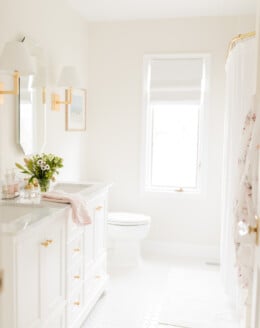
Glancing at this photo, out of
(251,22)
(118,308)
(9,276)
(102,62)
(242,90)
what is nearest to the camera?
(9,276)

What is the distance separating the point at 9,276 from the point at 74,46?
8.91 feet

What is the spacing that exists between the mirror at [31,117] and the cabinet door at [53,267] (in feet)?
2.95

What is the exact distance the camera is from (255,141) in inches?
66.7

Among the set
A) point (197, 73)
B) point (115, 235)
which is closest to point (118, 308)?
point (115, 235)

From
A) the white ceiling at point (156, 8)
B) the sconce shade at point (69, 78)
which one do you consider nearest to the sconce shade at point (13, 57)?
the sconce shade at point (69, 78)

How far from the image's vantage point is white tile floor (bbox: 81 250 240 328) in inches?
107

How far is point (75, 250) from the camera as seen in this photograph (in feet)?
7.98

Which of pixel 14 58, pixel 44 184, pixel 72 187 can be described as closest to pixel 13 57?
pixel 14 58

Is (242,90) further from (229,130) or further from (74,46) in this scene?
(74,46)

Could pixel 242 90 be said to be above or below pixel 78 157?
above

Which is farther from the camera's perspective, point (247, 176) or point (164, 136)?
point (164, 136)

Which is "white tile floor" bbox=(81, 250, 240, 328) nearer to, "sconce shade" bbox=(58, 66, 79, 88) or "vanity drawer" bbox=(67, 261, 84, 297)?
"vanity drawer" bbox=(67, 261, 84, 297)

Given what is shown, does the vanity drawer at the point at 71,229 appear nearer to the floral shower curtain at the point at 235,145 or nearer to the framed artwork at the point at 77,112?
the floral shower curtain at the point at 235,145

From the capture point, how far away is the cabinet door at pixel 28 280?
66.5 inches
